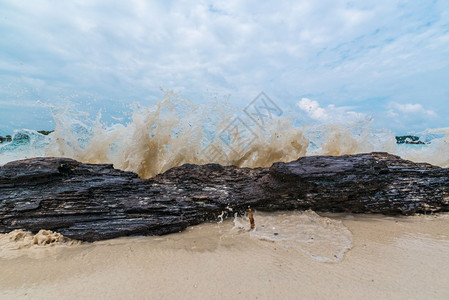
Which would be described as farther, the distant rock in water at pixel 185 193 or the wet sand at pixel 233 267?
the distant rock in water at pixel 185 193

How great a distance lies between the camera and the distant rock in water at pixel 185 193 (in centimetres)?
246

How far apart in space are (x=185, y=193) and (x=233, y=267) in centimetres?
124

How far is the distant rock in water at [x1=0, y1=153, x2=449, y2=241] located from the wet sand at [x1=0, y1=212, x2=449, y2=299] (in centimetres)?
24

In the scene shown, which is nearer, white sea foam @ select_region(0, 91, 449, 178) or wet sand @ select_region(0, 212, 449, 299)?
wet sand @ select_region(0, 212, 449, 299)

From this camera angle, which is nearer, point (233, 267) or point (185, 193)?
point (233, 267)

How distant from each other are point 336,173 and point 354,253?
1114 mm

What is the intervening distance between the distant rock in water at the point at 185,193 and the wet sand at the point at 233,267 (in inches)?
9.4

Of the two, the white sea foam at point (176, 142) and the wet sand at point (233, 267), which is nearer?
the wet sand at point (233, 267)

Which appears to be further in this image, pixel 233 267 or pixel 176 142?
pixel 176 142

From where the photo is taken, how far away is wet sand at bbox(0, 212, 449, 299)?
5.12 ft

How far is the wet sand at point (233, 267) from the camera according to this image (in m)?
1.56

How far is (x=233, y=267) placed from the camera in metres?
1.82

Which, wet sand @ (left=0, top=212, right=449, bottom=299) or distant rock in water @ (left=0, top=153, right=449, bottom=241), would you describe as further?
distant rock in water @ (left=0, top=153, right=449, bottom=241)

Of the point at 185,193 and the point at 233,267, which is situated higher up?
the point at 185,193
